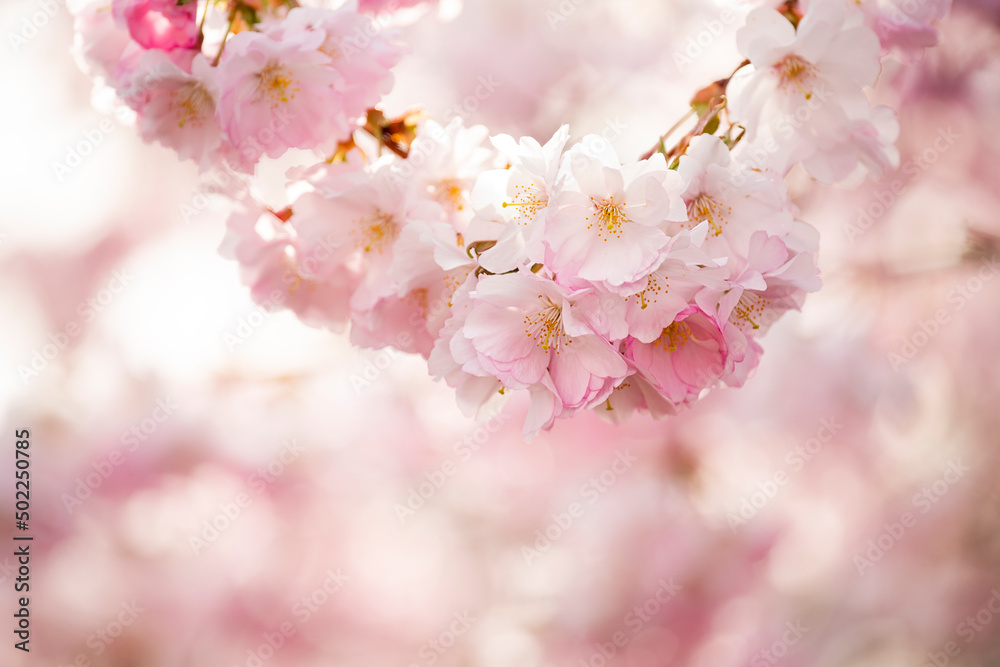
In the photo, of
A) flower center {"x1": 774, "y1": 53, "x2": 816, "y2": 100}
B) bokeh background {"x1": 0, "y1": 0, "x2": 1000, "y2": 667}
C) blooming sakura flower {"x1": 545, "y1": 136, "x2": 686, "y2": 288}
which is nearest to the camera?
blooming sakura flower {"x1": 545, "y1": 136, "x2": 686, "y2": 288}

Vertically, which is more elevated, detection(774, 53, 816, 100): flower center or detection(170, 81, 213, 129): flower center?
detection(774, 53, 816, 100): flower center

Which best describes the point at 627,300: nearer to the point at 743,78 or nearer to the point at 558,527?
the point at 743,78

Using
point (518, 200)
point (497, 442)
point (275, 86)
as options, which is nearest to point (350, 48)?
point (275, 86)

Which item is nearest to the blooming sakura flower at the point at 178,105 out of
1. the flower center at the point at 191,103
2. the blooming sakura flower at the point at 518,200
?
the flower center at the point at 191,103

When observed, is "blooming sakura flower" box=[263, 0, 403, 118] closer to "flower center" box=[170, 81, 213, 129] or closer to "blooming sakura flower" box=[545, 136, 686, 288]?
"flower center" box=[170, 81, 213, 129]

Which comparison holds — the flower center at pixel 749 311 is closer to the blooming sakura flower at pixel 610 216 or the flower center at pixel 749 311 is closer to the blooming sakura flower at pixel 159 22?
the blooming sakura flower at pixel 610 216

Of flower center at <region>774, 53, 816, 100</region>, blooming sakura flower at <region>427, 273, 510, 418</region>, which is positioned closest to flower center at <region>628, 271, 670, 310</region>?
blooming sakura flower at <region>427, 273, 510, 418</region>

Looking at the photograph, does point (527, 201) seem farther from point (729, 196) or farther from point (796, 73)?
point (796, 73)

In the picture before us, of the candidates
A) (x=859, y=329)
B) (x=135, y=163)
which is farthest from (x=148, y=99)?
(x=859, y=329)
